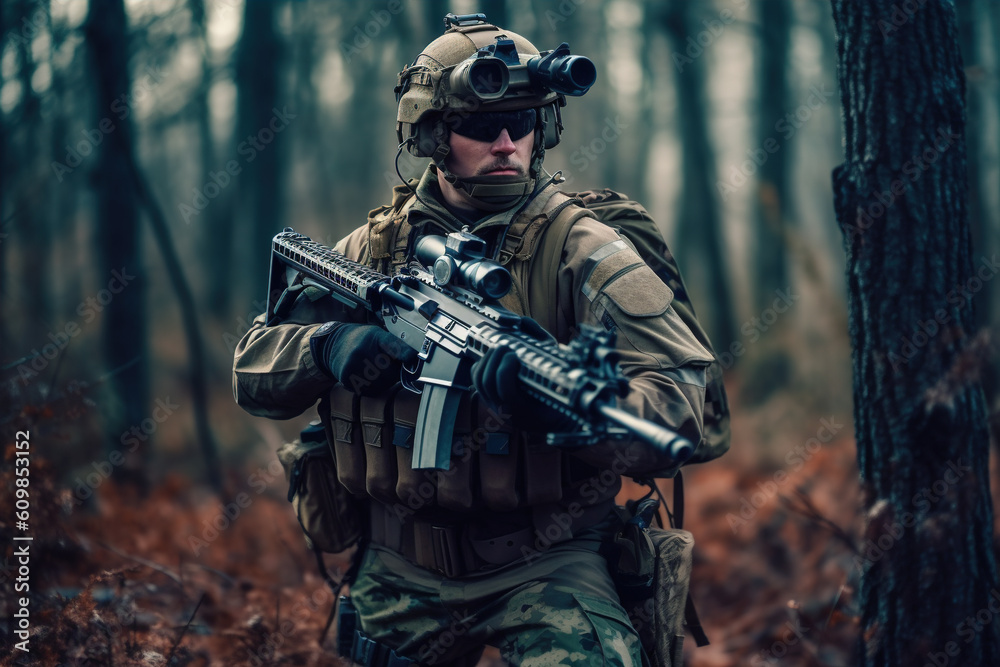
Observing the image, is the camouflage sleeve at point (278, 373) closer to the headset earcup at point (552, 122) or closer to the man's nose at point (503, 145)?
the man's nose at point (503, 145)

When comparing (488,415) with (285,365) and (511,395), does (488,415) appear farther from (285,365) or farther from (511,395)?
(285,365)

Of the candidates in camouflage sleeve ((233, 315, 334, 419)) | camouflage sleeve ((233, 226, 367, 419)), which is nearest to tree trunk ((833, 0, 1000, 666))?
camouflage sleeve ((233, 226, 367, 419))

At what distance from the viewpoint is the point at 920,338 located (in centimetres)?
351

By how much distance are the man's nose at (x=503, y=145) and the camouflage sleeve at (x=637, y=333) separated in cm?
39

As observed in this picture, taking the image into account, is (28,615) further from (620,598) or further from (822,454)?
(822,454)

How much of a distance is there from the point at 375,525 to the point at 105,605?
163 cm

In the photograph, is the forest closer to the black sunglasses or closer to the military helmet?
the military helmet

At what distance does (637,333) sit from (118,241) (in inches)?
264

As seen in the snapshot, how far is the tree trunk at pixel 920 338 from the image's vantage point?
11.5ft

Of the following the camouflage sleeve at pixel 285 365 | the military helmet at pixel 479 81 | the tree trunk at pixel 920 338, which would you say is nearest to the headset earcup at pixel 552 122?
the military helmet at pixel 479 81

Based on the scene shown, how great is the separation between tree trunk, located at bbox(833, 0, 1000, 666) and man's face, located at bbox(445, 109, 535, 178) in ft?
4.65

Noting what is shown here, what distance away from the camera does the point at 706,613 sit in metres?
6.43

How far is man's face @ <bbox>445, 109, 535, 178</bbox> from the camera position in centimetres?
321

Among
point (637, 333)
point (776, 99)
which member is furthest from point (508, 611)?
point (776, 99)
